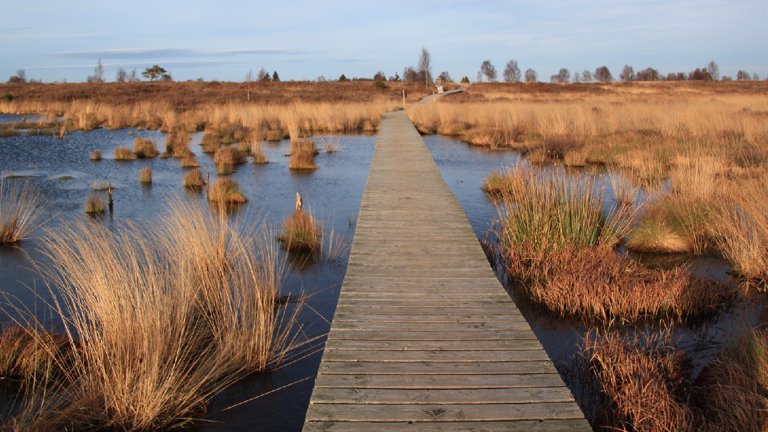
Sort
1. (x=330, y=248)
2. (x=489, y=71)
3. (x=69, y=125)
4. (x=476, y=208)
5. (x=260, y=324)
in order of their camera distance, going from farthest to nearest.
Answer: (x=489, y=71) → (x=69, y=125) → (x=476, y=208) → (x=330, y=248) → (x=260, y=324)

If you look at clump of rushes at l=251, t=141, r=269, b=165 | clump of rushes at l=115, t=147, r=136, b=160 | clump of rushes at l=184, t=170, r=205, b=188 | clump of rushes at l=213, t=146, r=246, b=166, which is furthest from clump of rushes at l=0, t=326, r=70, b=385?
clump of rushes at l=115, t=147, r=136, b=160

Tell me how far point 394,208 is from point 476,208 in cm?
274

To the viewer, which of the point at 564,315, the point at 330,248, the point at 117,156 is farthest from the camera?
the point at 117,156

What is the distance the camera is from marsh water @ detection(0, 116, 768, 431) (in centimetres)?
471

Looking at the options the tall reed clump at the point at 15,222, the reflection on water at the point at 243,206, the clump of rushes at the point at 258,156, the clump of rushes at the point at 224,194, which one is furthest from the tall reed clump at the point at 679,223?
the clump of rushes at the point at 258,156

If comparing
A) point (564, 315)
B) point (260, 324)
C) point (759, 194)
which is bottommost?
point (564, 315)

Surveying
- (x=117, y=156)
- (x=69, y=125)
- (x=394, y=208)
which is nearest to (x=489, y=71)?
(x=69, y=125)

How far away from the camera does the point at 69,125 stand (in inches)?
931

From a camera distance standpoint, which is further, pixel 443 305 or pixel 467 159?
pixel 467 159

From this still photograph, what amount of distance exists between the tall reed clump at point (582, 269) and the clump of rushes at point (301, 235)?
2420mm

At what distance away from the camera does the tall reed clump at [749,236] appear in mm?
6633

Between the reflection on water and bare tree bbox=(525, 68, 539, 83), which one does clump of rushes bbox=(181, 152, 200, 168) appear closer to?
the reflection on water

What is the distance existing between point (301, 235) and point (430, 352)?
177 inches

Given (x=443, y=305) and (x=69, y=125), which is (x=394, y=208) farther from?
(x=69, y=125)
